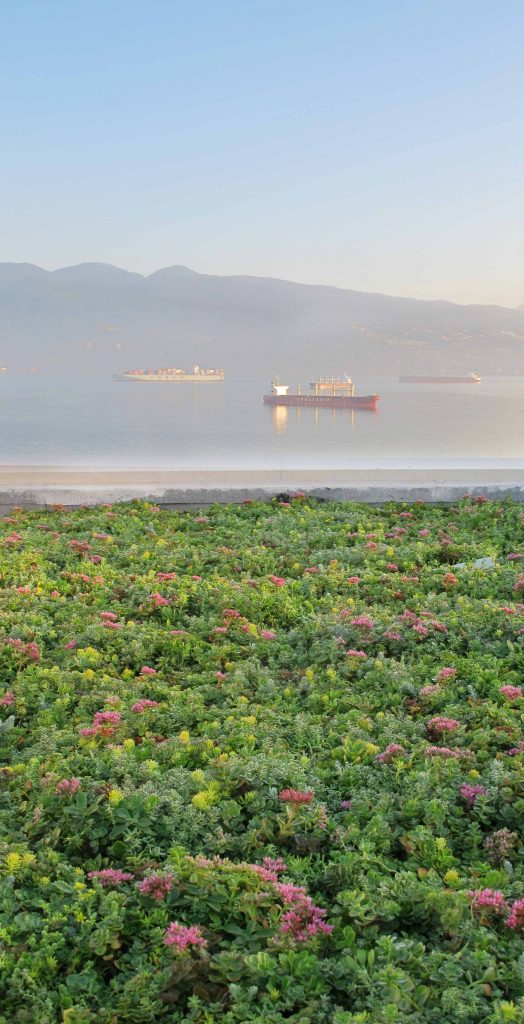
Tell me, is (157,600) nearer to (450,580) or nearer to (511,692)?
(450,580)

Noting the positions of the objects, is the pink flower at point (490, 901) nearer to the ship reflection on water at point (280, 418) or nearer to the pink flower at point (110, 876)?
the pink flower at point (110, 876)

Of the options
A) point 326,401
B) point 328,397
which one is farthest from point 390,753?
point 328,397

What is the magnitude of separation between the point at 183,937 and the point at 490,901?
2.86 ft

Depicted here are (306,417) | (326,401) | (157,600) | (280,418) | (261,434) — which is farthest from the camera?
(326,401)

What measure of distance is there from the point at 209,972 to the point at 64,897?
0.50 meters

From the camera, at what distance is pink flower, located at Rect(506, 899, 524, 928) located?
7.63 feet

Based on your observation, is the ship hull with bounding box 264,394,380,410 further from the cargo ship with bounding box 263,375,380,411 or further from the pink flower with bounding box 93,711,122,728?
the pink flower with bounding box 93,711,122,728

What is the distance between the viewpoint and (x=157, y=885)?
2.45 metres

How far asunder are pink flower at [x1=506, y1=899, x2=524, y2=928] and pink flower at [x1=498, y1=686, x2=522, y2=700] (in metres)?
1.26

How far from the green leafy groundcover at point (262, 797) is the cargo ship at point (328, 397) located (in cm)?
2574

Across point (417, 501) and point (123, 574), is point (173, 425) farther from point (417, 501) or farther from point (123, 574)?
point (123, 574)

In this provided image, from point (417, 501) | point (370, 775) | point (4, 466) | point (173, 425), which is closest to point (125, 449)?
point (173, 425)

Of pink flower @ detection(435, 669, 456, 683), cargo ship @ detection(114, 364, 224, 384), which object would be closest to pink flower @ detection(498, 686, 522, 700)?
pink flower @ detection(435, 669, 456, 683)

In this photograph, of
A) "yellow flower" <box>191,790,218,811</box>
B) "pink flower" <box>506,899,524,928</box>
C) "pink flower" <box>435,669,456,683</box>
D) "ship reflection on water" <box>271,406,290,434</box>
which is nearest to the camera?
"pink flower" <box>506,899,524,928</box>
